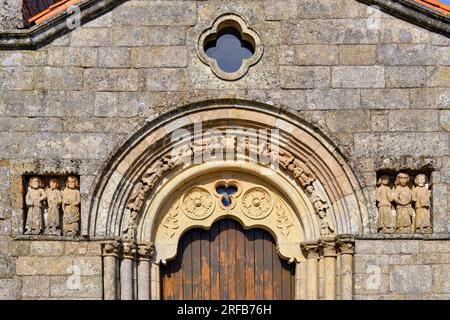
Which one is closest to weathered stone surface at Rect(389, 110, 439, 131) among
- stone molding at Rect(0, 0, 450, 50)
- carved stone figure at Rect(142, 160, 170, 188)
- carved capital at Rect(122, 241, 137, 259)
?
stone molding at Rect(0, 0, 450, 50)

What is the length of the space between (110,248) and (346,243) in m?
2.52

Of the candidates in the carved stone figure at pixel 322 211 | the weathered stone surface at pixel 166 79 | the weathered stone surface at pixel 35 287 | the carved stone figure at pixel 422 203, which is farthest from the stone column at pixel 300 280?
the weathered stone surface at pixel 35 287

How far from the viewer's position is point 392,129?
44.9ft

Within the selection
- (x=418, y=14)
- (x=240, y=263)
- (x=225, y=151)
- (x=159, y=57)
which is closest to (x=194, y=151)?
(x=225, y=151)

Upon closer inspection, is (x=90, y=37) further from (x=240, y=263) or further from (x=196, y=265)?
(x=240, y=263)

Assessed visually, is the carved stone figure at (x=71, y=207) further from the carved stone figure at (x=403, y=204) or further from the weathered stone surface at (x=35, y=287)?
the carved stone figure at (x=403, y=204)

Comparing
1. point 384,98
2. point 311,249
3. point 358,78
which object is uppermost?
point 358,78

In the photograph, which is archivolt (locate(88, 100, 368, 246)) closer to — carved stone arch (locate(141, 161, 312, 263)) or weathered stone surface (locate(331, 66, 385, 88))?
carved stone arch (locate(141, 161, 312, 263))

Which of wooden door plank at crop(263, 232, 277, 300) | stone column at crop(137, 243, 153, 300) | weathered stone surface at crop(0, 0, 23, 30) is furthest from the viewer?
wooden door plank at crop(263, 232, 277, 300)

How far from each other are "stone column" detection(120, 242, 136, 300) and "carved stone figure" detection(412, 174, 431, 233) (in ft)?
10.1

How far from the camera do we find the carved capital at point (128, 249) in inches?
533

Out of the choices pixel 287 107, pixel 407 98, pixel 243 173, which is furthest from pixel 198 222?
pixel 407 98

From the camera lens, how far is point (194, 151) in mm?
13773

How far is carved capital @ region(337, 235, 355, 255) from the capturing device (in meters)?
13.4
